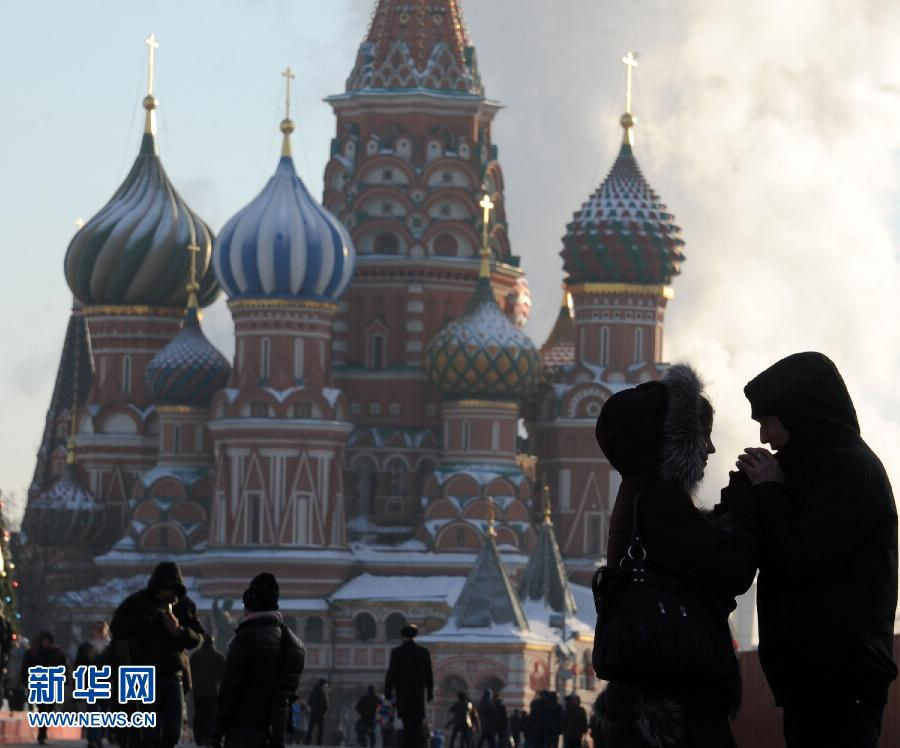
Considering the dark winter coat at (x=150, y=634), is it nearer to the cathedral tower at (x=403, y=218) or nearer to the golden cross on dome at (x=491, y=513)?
the golden cross on dome at (x=491, y=513)

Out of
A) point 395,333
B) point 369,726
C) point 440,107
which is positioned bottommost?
point 369,726

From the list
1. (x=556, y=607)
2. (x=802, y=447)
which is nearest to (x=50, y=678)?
(x=802, y=447)

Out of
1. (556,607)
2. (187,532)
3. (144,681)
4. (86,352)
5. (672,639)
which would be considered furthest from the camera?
(86,352)

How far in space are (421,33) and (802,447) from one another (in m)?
59.8

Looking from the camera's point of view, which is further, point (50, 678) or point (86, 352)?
point (86, 352)

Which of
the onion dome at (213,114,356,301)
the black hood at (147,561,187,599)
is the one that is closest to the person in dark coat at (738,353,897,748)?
the black hood at (147,561,187,599)

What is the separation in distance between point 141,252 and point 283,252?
5.83 meters

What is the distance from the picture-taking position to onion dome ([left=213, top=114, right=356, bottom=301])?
211ft

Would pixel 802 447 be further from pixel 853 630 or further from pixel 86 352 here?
pixel 86 352

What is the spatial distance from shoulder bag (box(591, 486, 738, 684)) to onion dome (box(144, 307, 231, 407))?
5790cm

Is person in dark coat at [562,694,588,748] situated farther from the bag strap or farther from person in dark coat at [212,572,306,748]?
the bag strap

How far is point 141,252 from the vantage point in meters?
68.9

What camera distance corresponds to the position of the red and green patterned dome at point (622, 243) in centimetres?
6594

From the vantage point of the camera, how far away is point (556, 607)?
61562 millimetres
